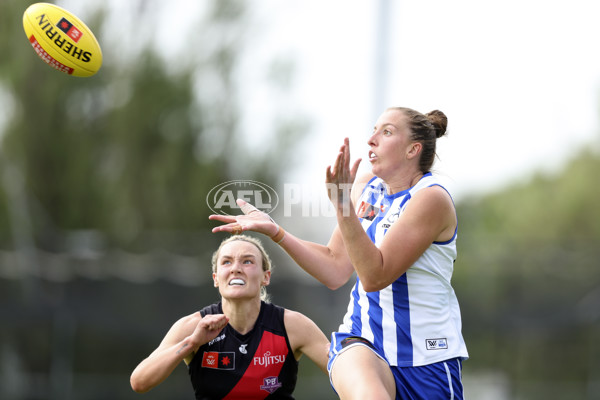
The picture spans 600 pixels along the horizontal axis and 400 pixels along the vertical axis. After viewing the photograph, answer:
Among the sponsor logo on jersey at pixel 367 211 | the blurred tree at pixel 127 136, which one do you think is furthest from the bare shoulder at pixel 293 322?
the blurred tree at pixel 127 136

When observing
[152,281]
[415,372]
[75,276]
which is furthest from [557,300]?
[415,372]

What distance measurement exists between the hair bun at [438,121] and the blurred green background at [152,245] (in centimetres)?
597

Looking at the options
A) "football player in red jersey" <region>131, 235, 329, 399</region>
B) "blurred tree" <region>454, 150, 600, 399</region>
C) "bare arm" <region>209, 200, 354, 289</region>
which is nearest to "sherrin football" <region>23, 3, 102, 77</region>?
"football player in red jersey" <region>131, 235, 329, 399</region>

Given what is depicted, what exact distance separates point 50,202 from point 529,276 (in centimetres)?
913

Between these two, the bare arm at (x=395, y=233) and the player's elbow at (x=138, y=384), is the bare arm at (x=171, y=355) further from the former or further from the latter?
the bare arm at (x=395, y=233)

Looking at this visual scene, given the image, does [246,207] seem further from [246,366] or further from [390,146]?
[246,366]

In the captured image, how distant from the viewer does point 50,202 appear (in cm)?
1395

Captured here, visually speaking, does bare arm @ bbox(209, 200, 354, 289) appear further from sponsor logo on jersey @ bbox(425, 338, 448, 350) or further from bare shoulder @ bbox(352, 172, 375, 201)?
sponsor logo on jersey @ bbox(425, 338, 448, 350)

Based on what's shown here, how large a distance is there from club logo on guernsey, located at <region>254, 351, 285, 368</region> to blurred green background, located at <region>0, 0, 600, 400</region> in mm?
5466

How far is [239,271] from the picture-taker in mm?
4000

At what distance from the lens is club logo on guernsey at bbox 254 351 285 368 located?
4.02m

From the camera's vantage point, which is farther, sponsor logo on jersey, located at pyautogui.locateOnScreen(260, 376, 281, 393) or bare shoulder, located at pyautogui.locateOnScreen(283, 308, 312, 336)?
bare shoulder, located at pyautogui.locateOnScreen(283, 308, 312, 336)

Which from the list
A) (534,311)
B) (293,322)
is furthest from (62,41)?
(534,311)

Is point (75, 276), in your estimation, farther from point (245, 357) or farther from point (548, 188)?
point (548, 188)
